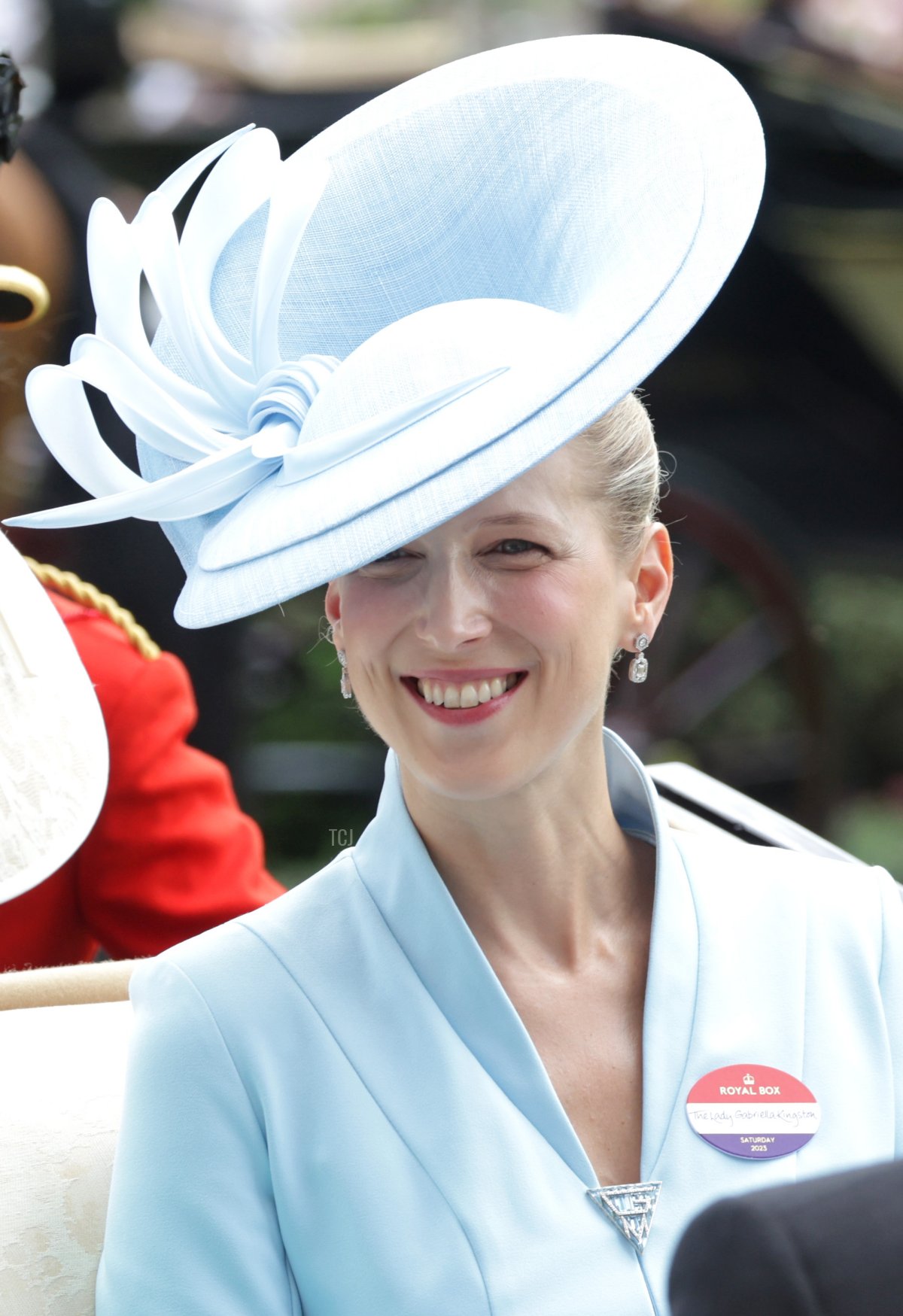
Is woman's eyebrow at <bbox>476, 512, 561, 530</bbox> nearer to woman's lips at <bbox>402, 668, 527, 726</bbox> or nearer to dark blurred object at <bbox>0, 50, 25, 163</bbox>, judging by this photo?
woman's lips at <bbox>402, 668, 527, 726</bbox>

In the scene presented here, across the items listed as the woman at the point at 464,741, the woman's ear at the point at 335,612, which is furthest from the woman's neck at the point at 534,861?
the woman's ear at the point at 335,612

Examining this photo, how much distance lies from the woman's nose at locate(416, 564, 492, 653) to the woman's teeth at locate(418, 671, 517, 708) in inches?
1.2

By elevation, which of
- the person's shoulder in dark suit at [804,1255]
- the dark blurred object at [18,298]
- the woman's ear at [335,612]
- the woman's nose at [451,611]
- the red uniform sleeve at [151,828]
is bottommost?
the red uniform sleeve at [151,828]

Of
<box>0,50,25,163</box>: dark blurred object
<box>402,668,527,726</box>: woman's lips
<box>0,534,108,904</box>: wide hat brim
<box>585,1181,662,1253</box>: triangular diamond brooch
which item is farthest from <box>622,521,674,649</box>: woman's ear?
<box>0,50,25,163</box>: dark blurred object

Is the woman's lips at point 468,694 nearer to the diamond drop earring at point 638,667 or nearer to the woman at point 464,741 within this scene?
the woman at point 464,741

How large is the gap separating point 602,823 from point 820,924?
19cm

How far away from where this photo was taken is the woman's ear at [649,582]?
3.97ft

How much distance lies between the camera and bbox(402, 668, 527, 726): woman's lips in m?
1.10

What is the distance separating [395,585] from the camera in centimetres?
111

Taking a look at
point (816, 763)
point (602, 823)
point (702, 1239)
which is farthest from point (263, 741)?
point (702, 1239)

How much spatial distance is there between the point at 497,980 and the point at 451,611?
27 cm

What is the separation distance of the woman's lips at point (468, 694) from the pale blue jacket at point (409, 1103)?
132 millimetres

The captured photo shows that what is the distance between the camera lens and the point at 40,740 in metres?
1.38

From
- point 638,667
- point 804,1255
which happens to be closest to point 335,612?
point 638,667
